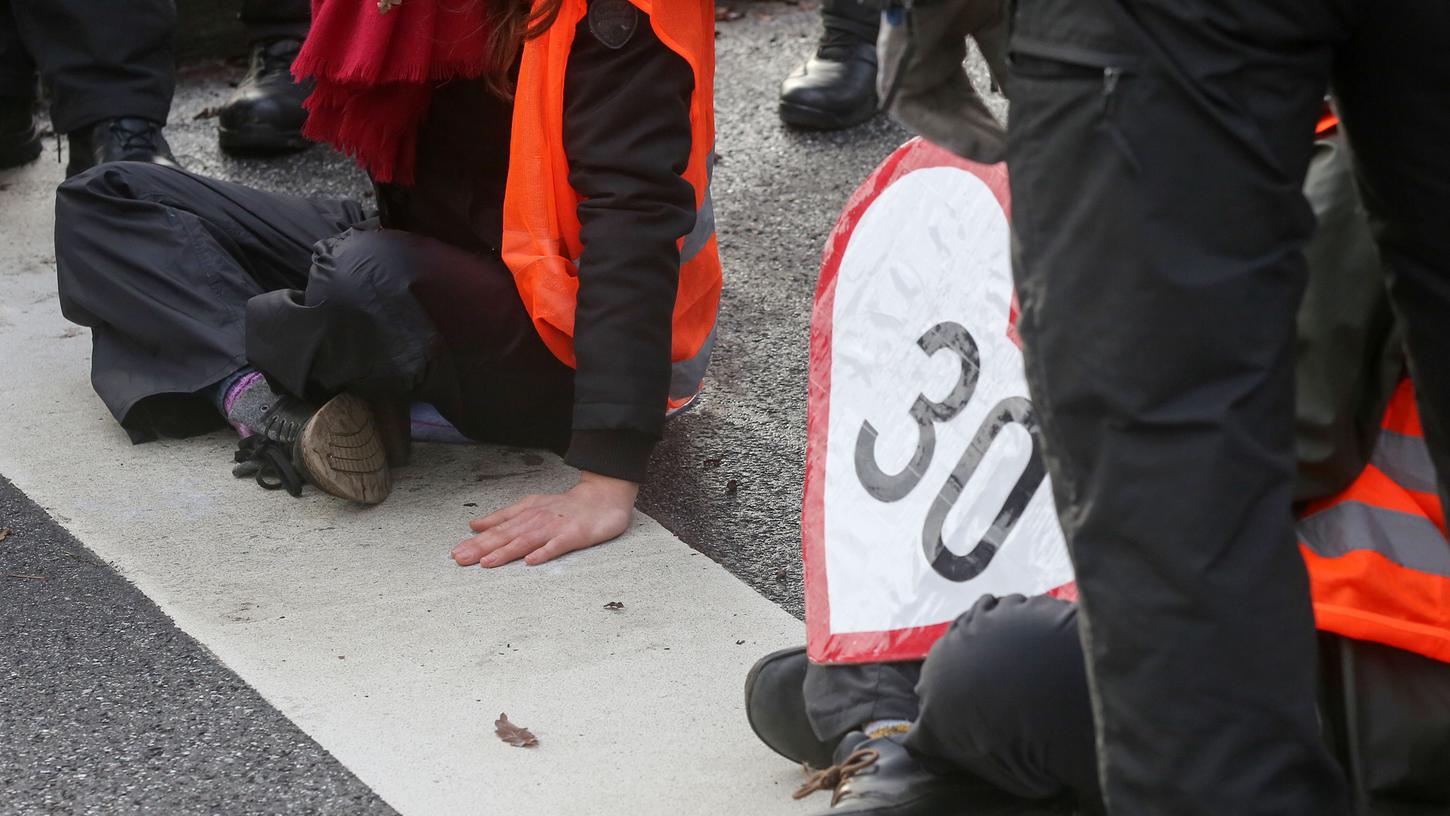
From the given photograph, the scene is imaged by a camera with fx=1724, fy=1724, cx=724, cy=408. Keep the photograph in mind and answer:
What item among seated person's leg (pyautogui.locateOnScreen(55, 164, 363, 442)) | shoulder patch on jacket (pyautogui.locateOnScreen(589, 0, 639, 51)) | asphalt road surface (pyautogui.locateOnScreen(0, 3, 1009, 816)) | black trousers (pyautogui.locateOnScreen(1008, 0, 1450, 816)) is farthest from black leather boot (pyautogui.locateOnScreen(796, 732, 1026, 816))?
seated person's leg (pyautogui.locateOnScreen(55, 164, 363, 442))

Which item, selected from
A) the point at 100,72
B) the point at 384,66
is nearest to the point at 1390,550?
the point at 384,66

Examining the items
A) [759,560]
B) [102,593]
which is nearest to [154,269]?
[102,593]

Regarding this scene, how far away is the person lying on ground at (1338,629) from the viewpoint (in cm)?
136

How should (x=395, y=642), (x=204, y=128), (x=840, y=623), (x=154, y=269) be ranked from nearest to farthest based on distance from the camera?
1. (x=840, y=623)
2. (x=395, y=642)
3. (x=154, y=269)
4. (x=204, y=128)

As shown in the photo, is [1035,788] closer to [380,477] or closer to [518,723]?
[518,723]

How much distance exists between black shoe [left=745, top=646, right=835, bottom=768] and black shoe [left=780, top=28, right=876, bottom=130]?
2574 mm

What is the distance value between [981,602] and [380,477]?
1.22 metres

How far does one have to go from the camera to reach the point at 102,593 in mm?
2273

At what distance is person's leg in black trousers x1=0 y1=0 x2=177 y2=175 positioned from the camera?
368 centimetres

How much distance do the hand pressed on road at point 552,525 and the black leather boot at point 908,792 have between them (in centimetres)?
84

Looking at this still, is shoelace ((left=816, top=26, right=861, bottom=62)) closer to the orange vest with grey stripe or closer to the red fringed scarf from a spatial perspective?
the red fringed scarf

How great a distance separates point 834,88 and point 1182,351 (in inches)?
126

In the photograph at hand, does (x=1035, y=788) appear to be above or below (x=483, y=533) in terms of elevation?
above

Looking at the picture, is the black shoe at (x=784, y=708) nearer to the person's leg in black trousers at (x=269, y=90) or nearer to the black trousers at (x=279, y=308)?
the black trousers at (x=279, y=308)
